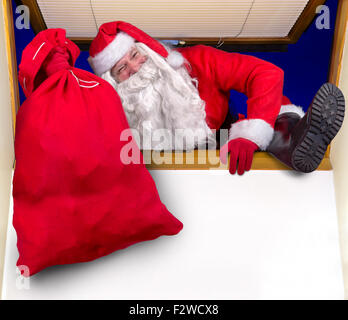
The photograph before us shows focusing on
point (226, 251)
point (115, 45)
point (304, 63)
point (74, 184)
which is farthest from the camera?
point (304, 63)

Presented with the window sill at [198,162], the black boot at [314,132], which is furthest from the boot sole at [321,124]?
the window sill at [198,162]

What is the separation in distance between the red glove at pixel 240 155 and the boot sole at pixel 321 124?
0.41 feet

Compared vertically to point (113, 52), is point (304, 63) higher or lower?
lower

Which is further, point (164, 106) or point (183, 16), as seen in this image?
point (183, 16)

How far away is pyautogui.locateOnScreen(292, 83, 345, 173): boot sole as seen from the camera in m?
1.04

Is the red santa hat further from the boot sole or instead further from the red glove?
the boot sole

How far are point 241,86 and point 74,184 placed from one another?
0.59 metres

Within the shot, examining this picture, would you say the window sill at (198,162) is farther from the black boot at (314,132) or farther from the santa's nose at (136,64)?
the santa's nose at (136,64)

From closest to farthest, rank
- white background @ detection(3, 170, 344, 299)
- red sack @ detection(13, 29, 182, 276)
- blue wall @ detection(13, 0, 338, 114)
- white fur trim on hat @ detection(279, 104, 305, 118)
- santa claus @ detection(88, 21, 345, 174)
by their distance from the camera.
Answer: red sack @ detection(13, 29, 182, 276)
white background @ detection(3, 170, 344, 299)
santa claus @ detection(88, 21, 345, 174)
white fur trim on hat @ detection(279, 104, 305, 118)
blue wall @ detection(13, 0, 338, 114)

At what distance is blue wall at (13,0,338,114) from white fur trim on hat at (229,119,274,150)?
0.83ft

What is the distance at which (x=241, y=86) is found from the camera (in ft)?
4.46

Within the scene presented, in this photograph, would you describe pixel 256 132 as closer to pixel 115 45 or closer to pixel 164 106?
pixel 164 106

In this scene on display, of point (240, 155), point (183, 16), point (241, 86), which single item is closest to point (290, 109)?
point (241, 86)

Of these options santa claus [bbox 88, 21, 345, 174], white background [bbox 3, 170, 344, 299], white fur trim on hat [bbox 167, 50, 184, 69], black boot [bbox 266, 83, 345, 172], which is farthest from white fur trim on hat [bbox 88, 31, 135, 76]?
black boot [bbox 266, 83, 345, 172]
